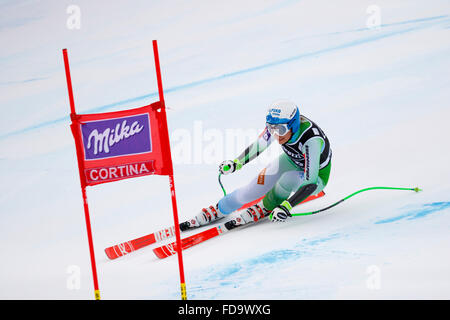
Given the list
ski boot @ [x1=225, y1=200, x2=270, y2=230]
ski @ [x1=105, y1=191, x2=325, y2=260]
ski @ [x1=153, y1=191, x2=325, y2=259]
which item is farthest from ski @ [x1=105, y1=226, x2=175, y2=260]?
ski boot @ [x1=225, y1=200, x2=270, y2=230]

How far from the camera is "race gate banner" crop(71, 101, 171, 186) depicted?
3.37m

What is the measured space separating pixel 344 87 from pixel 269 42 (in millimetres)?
2560

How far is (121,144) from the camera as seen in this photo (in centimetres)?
340

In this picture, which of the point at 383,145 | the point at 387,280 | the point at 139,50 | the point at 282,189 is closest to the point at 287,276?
the point at 387,280

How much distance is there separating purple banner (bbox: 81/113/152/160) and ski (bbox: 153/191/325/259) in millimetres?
1192

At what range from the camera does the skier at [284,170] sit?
14.6 feet

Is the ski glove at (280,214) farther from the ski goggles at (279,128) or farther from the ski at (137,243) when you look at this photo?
the ski at (137,243)

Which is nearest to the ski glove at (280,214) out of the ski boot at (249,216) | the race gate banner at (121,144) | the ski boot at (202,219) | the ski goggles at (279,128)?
the ski boot at (249,216)

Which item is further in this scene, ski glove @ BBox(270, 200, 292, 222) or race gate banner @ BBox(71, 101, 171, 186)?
ski glove @ BBox(270, 200, 292, 222)

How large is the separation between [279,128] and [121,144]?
5.06 ft

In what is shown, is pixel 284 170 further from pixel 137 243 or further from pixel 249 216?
pixel 137 243

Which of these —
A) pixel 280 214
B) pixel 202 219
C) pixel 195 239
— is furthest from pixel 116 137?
pixel 202 219

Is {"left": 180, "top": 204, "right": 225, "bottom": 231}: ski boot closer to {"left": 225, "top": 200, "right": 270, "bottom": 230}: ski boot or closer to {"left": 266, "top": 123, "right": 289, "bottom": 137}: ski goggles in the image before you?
{"left": 225, "top": 200, "right": 270, "bottom": 230}: ski boot

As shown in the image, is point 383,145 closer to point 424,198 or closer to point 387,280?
point 424,198
